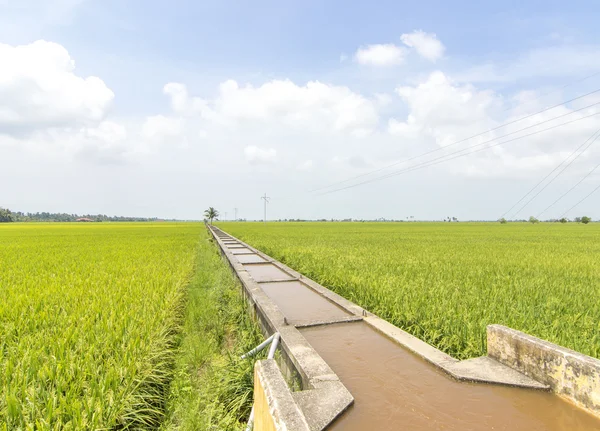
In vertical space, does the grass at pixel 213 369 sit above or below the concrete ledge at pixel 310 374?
below

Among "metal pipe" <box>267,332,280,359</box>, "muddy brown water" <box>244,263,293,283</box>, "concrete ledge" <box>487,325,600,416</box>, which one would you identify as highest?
"concrete ledge" <box>487,325,600,416</box>

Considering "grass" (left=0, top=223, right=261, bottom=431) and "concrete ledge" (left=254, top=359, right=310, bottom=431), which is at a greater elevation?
"concrete ledge" (left=254, top=359, right=310, bottom=431)

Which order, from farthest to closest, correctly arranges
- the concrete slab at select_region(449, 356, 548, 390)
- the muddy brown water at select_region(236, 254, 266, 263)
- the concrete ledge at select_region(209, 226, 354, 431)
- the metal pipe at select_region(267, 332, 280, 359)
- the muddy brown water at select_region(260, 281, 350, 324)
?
the muddy brown water at select_region(236, 254, 266, 263), the muddy brown water at select_region(260, 281, 350, 324), the metal pipe at select_region(267, 332, 280, 359), the concrete slab at select_region(449, 356, 548, 390), the concrete ledge at select_region(209, 226, 354, 431)

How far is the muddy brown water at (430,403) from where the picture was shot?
7.08 ft

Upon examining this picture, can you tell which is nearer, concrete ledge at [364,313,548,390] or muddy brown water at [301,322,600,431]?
muddy brown water at [301,322,600,431]

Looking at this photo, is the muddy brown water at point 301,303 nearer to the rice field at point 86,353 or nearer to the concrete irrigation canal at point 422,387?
the concrete irrigation canal at point 422,387

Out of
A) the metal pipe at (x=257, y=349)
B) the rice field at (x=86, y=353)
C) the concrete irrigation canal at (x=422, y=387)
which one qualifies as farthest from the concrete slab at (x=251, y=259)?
the metal pipe at (x=257, y=349)

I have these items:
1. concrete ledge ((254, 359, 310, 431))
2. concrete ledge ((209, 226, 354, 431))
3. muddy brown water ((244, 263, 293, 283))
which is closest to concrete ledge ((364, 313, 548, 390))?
concrete ledge ((209, 226, 354, 431))

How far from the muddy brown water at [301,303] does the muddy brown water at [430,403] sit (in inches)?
51.9

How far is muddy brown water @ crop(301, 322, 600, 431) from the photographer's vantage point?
2.16 metres

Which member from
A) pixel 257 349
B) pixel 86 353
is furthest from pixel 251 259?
pixel 86 353

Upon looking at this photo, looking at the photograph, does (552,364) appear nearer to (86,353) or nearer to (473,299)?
(473,299)

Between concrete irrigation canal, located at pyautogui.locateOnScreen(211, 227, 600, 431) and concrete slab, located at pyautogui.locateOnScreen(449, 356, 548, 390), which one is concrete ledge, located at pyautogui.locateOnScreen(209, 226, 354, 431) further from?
concrete slab, located at pyautogui.locateOnScreen(449, 356, 548, 390)

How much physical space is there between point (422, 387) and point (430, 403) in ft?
0.74
